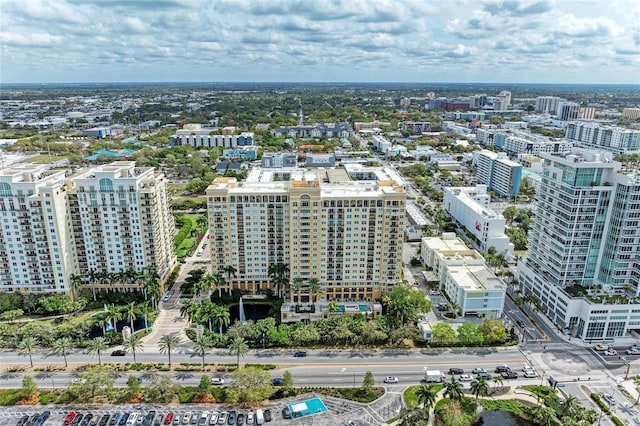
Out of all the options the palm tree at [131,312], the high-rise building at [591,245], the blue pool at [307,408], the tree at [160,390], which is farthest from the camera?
the palm tree at [131,312]

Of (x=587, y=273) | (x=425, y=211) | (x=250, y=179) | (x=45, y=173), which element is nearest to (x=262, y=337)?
(x=250, y=179)

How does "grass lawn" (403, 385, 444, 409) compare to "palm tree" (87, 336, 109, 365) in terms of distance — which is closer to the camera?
"grass lawn" (403, 385, 444, 409)

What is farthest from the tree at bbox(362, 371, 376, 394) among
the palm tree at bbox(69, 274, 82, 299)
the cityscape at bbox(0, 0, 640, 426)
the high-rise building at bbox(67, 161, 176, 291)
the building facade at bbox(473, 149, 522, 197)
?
the building facade at bbox(473, 149, 522, 197)

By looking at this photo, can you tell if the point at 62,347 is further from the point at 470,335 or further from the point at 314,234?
the point at 470,335

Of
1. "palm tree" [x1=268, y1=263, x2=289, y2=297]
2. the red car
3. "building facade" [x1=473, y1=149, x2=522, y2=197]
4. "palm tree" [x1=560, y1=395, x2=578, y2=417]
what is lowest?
the red car

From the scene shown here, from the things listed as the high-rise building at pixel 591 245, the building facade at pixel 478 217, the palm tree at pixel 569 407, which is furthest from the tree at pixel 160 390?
the building facade at pixel 478 217

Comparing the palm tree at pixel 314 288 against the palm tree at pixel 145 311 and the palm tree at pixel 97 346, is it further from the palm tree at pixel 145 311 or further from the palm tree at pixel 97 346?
the palm tree at pixel 97 346

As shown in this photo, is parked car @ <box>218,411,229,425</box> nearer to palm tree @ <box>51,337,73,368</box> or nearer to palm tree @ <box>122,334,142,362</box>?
palm tree @ <box>122,334,142,362</box>
